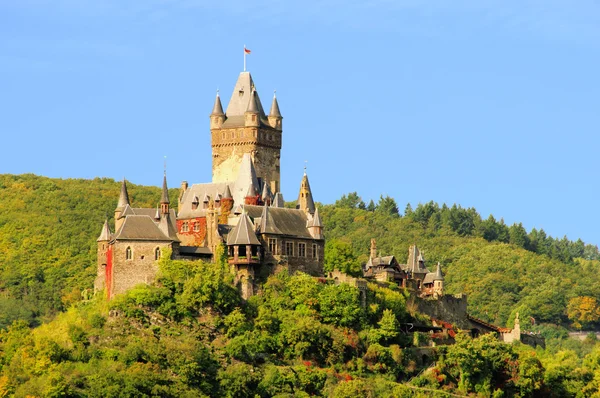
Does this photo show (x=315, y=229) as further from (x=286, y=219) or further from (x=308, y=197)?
(x=308, y=197)

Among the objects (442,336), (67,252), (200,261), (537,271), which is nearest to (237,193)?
(200,261)

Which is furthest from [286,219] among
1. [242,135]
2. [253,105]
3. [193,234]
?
[253,105]

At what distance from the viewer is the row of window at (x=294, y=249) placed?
90938 millimetres

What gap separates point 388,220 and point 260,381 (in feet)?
218

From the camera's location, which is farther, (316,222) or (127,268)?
(316,222)

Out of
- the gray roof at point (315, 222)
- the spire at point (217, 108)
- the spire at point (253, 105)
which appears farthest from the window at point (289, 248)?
the spire at point (217, 108)

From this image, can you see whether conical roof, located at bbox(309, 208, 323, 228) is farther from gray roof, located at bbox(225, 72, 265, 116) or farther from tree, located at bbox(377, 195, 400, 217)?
tree, located at bbox(377, 195, 400, 217)

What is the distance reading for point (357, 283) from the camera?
91.4m

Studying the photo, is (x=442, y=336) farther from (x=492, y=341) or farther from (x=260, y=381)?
(x=260, y=381)

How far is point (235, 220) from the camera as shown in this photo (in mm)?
92875

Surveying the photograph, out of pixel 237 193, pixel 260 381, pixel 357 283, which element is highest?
pixel 237 193

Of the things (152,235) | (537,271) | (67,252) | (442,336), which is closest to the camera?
(152,235)

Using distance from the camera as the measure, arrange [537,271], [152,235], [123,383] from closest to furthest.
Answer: [123,383], [152,235], [537,271]

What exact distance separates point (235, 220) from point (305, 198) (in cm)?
642
